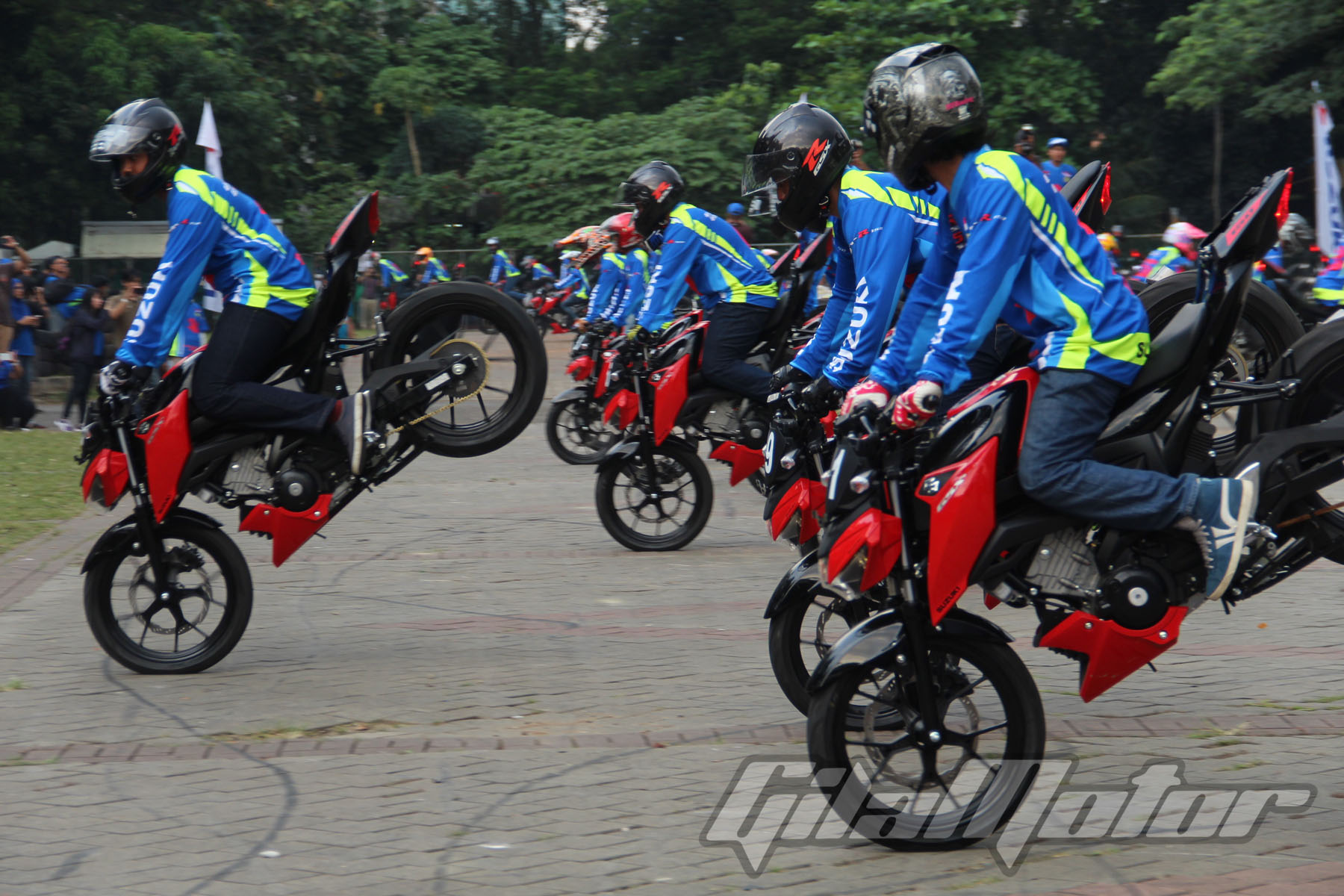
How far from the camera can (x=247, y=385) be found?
6410mm

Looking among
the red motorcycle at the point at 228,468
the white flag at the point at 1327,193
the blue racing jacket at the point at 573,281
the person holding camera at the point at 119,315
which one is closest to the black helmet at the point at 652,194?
the red motorcycle at the point at 228,468

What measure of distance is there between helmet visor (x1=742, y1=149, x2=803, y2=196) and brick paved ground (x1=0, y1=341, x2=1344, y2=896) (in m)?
2.00

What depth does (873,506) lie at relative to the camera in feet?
14.0

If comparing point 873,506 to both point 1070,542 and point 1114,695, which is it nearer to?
point 1070,542

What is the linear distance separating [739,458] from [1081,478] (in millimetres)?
4880

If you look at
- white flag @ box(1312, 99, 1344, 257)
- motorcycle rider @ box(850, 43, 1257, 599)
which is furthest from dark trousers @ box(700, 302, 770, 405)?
white flag @ box(1312, 99, 1344, 257)

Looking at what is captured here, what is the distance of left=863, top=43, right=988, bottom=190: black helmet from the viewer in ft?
14.3

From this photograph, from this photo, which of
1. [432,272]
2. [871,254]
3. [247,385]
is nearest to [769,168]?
[871,254]

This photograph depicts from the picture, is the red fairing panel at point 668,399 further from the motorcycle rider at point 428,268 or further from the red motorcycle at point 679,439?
the motorcycle rider at point 428,268

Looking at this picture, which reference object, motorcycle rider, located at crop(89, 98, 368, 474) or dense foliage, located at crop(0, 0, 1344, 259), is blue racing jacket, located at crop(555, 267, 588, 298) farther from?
motorcycle rider, located at crop(89, 98, 368, 474)

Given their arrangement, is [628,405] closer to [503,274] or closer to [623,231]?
[623,231]

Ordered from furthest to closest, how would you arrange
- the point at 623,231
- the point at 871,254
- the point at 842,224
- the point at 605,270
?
the point at 605,270, the point at 623,231, the point at 842,224, the point at 871,254

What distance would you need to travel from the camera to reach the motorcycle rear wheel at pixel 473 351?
6996 mm

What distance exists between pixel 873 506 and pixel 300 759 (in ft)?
7.38
